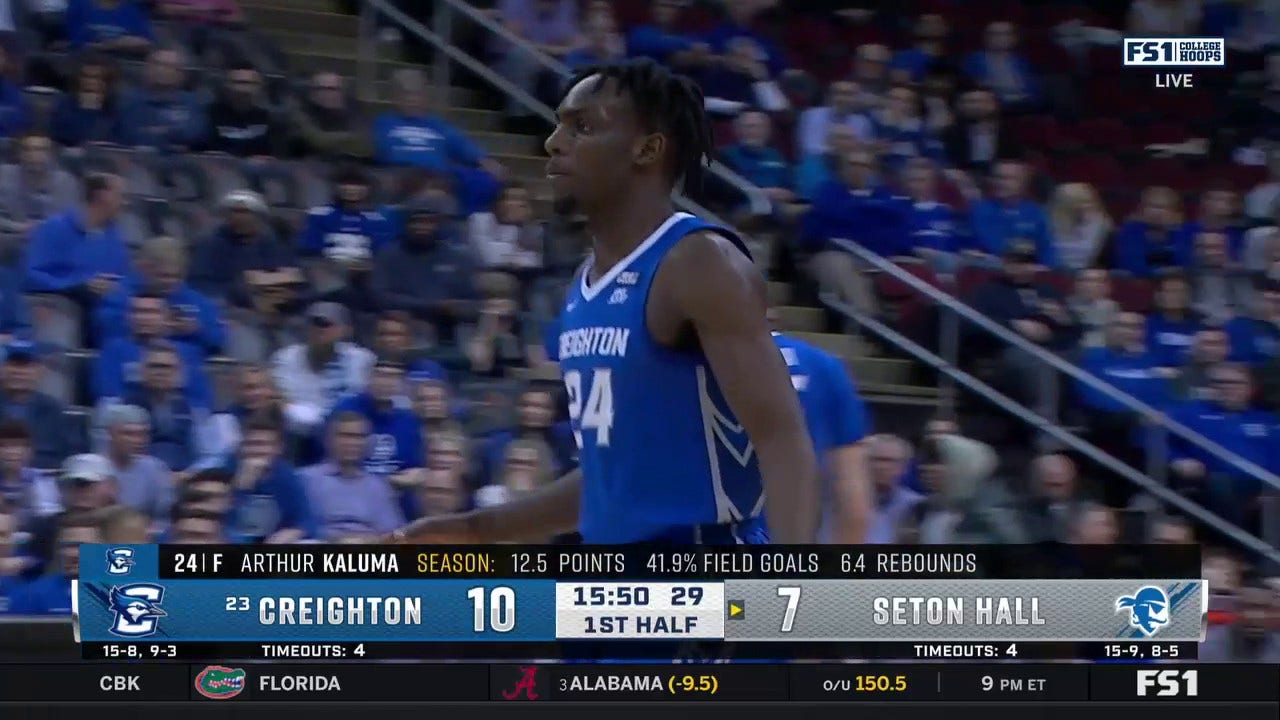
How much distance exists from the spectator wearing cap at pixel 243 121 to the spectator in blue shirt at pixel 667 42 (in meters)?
1.85

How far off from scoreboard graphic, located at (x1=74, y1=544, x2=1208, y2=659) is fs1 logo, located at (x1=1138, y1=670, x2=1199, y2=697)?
4 centimetres

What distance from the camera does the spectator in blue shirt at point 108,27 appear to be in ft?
27.9

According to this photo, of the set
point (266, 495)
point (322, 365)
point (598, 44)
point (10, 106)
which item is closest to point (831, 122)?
point (598, 44)

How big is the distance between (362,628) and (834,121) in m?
5.41

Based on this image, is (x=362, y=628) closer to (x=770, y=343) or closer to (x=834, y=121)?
(x=770, y=343)

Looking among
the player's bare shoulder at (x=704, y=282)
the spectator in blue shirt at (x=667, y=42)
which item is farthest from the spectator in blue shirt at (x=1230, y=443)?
the player's bare shoulder at (x=704, y=282)

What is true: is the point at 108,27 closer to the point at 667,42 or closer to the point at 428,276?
the point at 428,276

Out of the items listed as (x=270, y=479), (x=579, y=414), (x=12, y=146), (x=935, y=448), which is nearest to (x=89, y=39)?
(x=12, y=146)

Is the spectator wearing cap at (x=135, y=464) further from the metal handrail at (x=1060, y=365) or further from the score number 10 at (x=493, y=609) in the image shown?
the metal handrail at (x=1060, y=365)

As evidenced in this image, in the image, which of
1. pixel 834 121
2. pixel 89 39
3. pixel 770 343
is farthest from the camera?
pixel 834 121

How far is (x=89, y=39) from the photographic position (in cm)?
852

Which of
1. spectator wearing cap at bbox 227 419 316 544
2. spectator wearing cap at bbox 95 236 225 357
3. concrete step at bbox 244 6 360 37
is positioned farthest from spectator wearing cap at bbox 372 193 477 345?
concrete step at bbox 244 6 360 37

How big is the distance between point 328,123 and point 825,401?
13.5 ft

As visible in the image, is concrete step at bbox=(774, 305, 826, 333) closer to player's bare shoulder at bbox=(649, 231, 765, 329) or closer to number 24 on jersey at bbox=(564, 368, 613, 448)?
number 24 on jersey at bbox=(564, 368, 613, 448)
